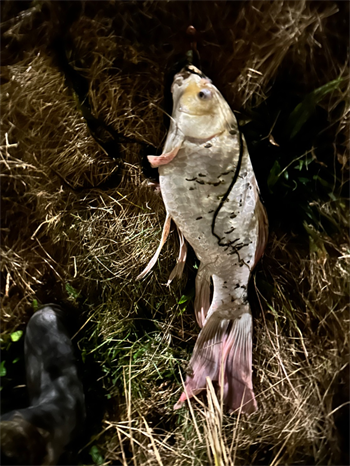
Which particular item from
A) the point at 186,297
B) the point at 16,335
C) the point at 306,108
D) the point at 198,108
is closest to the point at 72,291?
the point at 16,335

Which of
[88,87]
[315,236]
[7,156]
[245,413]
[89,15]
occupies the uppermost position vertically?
[89,15]

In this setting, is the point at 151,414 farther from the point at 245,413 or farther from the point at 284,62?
the point at 284,62

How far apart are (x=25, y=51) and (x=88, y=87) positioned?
0.56ft

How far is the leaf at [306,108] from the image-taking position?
750 mm

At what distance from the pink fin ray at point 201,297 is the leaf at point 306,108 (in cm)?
39

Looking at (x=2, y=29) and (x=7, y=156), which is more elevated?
(x=2, y=29)

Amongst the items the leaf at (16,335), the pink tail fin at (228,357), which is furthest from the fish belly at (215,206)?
the leaf at (16,335)

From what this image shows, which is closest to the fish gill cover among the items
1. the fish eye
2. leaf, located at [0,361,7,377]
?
leaf, located at [0,361,7,377]

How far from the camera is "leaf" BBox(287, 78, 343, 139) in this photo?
0.75 metres

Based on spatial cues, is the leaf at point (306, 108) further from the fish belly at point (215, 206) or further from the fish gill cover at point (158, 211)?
the fish belly at point (215, 206)

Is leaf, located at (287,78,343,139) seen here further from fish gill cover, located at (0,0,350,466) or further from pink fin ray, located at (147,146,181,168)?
pink fin ray, located at (147,146,181,168)

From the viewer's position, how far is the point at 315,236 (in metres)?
0.84

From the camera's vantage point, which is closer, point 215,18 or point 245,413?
point 215,18

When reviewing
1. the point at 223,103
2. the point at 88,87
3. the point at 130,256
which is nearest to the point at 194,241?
the point at 130,256
